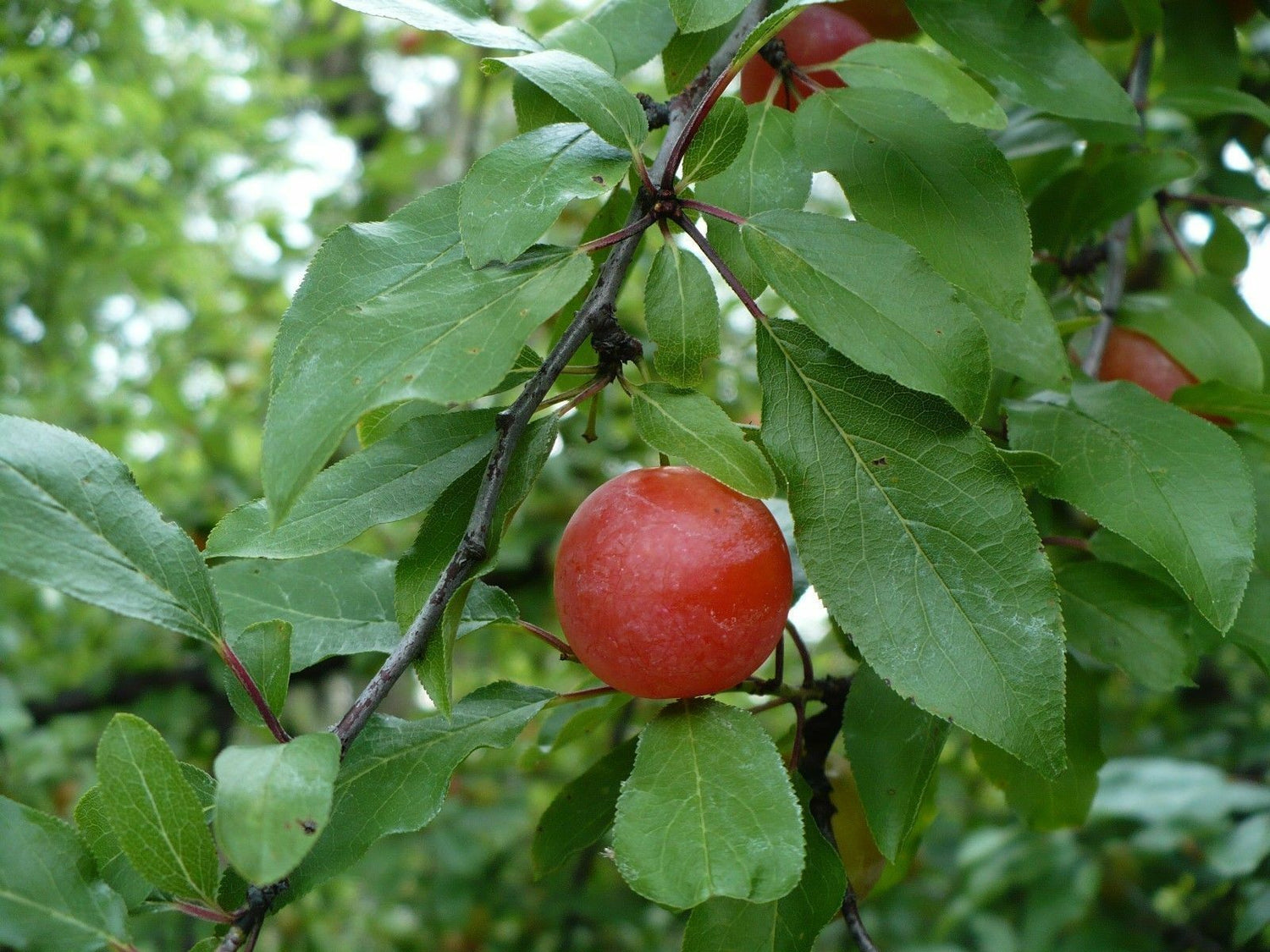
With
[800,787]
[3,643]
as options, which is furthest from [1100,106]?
[3,643]

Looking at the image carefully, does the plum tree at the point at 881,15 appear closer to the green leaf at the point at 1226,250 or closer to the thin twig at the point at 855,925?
the green leaf at the point at 1226,250

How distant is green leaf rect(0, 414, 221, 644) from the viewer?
0.54 meters

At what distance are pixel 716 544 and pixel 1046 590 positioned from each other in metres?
0.18

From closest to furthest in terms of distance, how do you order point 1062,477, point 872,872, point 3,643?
point 1062,477 < point 872,872 < point 3,643

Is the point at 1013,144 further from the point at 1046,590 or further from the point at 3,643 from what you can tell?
the point at 3,643

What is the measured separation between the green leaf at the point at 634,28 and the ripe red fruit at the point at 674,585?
386 millimetres

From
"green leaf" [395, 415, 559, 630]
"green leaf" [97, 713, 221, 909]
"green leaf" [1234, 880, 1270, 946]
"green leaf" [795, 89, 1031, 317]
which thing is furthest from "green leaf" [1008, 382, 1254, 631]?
"green leaf" [1234, 880, 1270, 946]

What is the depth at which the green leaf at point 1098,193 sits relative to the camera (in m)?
0.98

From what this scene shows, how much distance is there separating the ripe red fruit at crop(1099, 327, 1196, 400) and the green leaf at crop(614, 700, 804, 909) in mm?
573

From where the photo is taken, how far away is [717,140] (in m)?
0.64

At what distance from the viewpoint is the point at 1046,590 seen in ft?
1.88

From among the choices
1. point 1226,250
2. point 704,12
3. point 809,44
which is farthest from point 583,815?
point 1226,250

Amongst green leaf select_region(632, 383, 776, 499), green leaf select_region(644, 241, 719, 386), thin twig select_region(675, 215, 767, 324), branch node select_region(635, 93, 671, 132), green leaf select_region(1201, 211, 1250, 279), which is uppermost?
branch node select_region(635, 93, 671, 132)

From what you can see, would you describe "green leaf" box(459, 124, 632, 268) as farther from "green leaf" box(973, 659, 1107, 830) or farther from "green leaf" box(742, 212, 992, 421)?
"green leaf" box(973, 659, 1107, 830)
